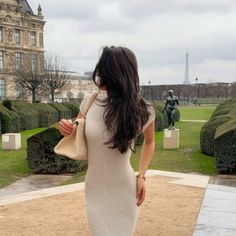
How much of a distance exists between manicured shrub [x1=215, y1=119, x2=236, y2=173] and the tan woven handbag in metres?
7.12

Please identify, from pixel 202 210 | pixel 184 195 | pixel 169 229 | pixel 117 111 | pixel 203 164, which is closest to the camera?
pixel 117 111

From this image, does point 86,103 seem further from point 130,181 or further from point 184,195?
point 184,195

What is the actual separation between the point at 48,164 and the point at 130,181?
7917 millimetres

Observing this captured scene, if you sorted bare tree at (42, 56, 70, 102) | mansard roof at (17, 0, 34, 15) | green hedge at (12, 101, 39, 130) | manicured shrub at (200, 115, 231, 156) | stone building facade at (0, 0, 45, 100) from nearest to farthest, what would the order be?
manicured shrub at (200, 115, 231, 156), green hedge at (12, 101, 39, 130), bare tree at (42, 56, 70, 102), stone building facade at (0, 0, 45, 100), mansard roof at (17, 0, 34, 15)

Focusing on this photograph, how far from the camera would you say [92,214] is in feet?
8.83

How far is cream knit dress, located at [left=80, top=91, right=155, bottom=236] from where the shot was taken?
8.61 feet

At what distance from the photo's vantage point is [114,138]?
257cm

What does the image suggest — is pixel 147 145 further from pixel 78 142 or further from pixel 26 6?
pixel 26 6

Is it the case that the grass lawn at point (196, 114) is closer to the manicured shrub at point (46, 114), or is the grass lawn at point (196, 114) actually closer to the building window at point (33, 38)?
the manicured shrub at point (46, 114)

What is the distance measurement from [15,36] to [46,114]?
183 ft

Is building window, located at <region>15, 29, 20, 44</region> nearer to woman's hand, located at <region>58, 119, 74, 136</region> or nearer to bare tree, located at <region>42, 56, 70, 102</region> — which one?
bare tree, located at <region>42, 56, 70, 102</region>

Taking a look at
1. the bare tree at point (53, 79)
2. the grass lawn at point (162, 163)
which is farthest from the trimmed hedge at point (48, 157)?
the bare tree at point (53, 79)

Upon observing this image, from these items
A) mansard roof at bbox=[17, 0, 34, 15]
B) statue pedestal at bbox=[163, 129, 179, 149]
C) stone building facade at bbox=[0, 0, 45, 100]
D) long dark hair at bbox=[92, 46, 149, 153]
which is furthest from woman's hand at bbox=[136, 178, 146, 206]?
mansard roof at bbox=[17, 0, 34, 15]

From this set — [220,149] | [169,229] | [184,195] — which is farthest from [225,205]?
[220,149]
